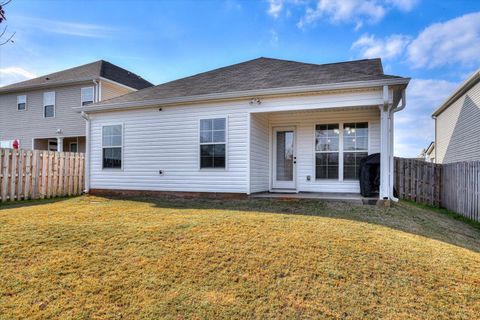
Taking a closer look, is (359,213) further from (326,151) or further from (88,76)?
(88,76)

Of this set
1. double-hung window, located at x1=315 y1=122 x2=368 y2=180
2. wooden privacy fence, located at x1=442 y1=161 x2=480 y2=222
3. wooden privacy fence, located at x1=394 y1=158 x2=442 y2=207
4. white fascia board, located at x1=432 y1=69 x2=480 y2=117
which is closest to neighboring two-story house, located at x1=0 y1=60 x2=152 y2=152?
double-hung window, located at x1=315 y1=122 x2=368 y2=180

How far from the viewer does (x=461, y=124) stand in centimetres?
1377

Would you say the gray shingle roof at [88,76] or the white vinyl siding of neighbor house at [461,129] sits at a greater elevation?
the gray shingle roof at [88,76]

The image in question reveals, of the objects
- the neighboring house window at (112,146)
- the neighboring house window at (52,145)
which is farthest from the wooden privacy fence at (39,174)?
the neighboring house window at (52,145)

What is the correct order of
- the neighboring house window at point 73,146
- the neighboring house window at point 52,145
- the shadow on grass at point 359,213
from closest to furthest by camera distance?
the shadow on grass at point 359,213, the neighboring house window at point 73,146, the neighboring house window at point 52,145

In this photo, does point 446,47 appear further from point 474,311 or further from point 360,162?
point 474,311

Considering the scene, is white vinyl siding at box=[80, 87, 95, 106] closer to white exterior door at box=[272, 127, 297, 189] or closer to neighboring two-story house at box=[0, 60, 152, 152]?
neighboring two-story house at box=[0, 60, 152, 152]

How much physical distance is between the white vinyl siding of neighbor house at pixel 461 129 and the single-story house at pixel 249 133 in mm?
5742

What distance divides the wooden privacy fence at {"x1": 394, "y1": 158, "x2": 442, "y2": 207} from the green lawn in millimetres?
5124

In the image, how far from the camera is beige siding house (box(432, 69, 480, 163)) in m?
11.9

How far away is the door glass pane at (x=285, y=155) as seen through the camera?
31.9ft

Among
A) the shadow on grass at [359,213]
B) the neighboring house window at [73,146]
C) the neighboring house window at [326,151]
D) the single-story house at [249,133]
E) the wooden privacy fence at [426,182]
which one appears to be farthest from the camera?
the neighboring house window at [73,146]

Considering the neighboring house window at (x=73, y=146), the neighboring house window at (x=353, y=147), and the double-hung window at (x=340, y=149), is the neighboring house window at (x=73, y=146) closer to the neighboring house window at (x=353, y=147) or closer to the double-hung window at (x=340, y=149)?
the double-hung window at (x=340, y=149)

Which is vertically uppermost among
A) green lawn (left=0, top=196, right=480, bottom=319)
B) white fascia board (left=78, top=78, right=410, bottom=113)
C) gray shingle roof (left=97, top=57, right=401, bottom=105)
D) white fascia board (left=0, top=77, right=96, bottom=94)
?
white fascia board (left=0, top=77, right=96, bottom=94)
